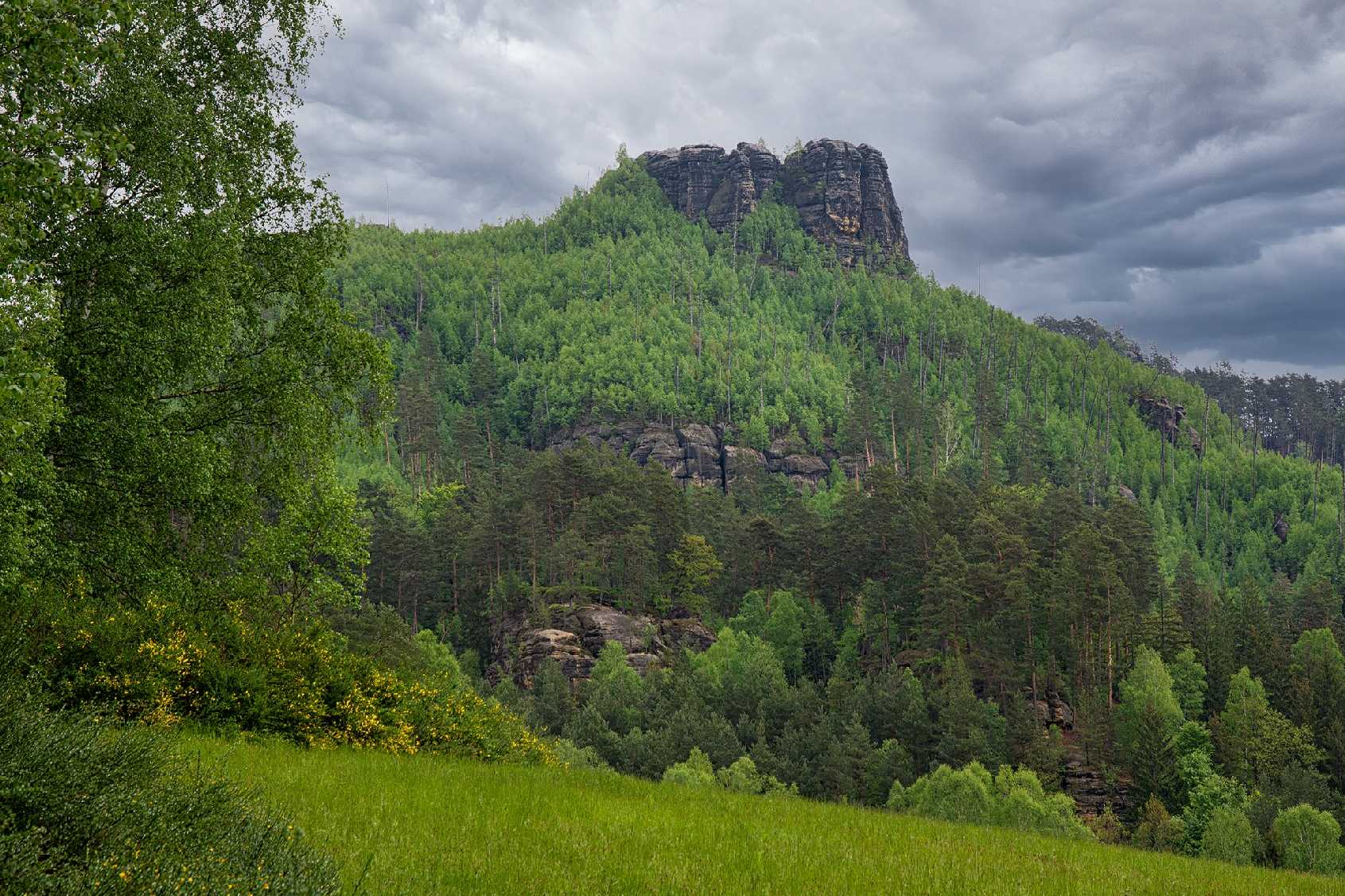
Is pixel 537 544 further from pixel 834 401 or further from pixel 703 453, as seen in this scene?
pixel 834 401

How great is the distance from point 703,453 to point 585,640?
225ft

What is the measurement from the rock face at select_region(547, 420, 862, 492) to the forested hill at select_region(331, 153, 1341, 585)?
56 cm

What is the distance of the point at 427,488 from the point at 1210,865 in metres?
116

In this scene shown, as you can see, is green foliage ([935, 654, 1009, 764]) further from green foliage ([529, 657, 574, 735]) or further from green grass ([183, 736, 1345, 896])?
green grass ([183, 736, 1345, 896])

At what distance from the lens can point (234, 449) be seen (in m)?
19.0

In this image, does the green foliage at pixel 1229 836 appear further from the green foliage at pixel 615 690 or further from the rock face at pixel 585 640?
the rock face at pixel 585 640

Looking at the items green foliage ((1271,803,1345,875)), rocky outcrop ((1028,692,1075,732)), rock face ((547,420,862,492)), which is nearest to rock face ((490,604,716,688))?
rocky outcrop ((1028,692,1075,732))

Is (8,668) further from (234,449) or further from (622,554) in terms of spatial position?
(622,554)

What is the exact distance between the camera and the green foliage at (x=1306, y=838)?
43.1 metres

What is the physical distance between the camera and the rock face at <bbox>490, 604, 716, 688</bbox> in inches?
3174

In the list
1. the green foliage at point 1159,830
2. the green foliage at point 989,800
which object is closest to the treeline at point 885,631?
the green foliage at point 1159,830

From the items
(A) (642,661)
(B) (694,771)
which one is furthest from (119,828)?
(A) (642,661)

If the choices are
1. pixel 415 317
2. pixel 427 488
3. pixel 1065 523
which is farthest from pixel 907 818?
pixel 415 317

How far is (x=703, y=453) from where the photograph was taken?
486 feet
